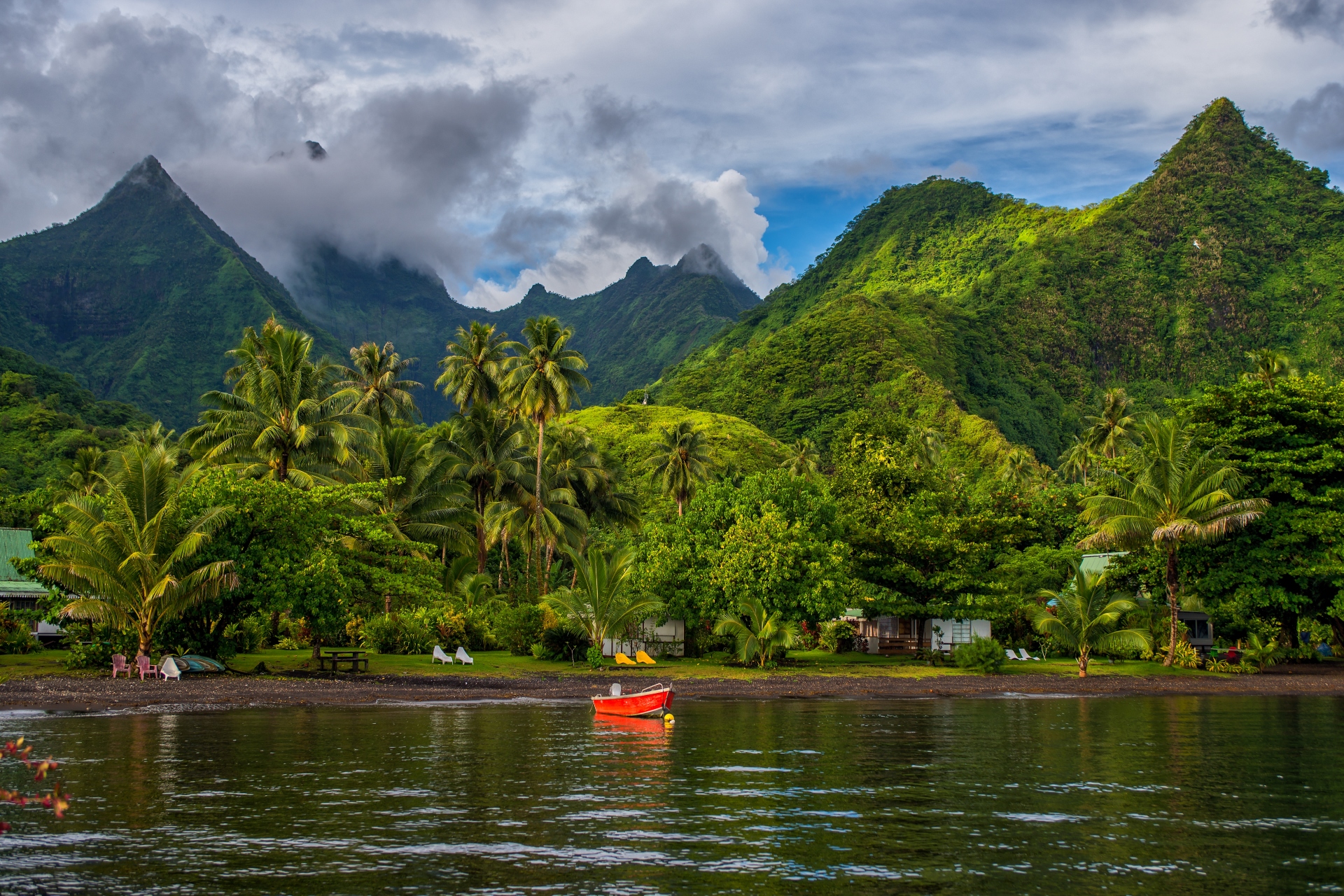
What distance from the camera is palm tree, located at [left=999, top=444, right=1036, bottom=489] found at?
100000 millimetres

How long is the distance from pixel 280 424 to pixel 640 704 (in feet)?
81.7

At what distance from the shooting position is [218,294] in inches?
7195

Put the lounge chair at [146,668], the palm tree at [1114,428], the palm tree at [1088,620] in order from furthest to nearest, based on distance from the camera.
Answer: the palm tree at [1114,428], the palm tree at [1088,620], the lounge chair at [146,668]

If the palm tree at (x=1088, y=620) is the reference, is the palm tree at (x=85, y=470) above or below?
above

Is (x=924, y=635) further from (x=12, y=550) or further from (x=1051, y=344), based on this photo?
(x=1051, y=344)

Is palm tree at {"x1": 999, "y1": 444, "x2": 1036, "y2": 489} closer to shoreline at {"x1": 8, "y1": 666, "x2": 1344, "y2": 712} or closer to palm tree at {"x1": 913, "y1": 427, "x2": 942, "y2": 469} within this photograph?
palm tree at {"x1": 913, "y1": 427, "x2": 942, "y2": 469}

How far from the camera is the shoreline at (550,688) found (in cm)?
3309

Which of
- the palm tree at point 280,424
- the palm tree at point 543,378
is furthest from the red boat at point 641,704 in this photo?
the palm tree at point 543,378

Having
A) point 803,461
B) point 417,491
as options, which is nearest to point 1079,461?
point 803,461

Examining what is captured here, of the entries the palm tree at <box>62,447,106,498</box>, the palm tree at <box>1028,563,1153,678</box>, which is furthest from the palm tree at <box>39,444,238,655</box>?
the palm tree at <box>1028,563,1153,678</box>

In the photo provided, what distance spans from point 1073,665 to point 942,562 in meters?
8.66

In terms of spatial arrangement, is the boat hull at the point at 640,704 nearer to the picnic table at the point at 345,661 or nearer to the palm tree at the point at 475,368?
the picnic table at the point at 345,661

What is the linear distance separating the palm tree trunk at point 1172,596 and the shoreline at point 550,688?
2.48 metres

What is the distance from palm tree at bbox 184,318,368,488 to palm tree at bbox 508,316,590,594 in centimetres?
1183
